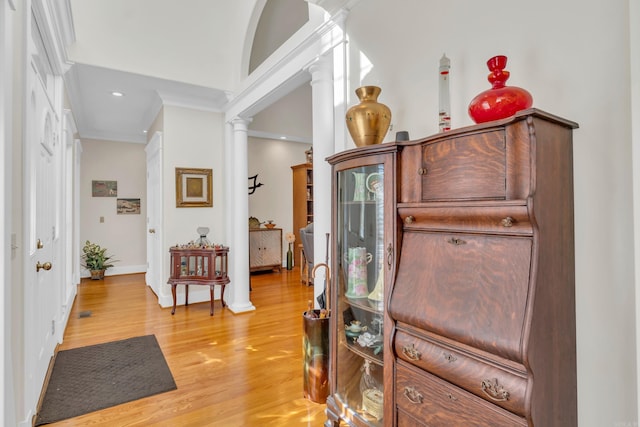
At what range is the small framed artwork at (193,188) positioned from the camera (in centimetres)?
440

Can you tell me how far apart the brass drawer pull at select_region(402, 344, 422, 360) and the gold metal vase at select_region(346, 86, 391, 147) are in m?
0.95

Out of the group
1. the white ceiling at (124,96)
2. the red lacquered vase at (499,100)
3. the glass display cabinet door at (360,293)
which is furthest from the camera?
the white ceiling at (124,96)

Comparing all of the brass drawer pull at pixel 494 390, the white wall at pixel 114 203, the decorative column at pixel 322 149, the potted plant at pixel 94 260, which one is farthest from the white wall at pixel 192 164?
the brass drawer pull at pixel 494 390

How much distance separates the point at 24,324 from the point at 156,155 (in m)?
3.46

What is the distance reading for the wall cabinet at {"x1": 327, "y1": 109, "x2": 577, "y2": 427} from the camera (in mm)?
998

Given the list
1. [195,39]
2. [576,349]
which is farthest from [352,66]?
[195,39]

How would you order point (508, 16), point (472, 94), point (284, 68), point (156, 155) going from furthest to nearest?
point (156, 155) < point (284, 68) < point (472, 94) < point (508, 16)

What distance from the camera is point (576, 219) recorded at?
1163 mm

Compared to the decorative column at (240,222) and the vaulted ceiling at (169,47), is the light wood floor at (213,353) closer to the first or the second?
the decorative column at (240,222)

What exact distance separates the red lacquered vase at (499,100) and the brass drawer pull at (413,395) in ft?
3.42

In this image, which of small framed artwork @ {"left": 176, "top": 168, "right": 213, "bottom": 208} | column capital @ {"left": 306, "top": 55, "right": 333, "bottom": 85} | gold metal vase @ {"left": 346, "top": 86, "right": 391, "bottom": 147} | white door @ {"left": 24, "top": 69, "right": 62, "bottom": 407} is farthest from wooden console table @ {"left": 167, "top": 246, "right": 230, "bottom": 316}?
gold metal vase @ {"left": 346, "top": 86, "right": 391, "bottom": 147}

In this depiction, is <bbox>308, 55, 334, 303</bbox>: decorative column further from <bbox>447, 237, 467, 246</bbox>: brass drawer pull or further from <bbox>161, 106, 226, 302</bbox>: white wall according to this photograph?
<bbox>161, 106, 226, 302</bbox>: white wall

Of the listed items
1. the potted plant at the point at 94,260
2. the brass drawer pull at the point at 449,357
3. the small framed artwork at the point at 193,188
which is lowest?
the potted plant at the point at 94,260

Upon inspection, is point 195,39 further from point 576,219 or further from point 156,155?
point 576,219
